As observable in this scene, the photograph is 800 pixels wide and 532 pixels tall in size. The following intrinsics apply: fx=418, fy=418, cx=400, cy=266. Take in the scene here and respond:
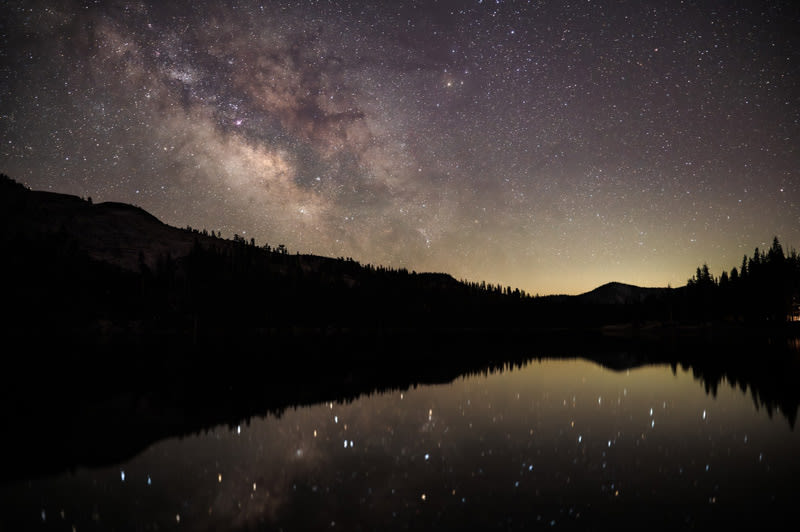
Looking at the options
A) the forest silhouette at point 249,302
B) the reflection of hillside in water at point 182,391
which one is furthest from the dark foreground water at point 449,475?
the forest silhouette at point 249,302

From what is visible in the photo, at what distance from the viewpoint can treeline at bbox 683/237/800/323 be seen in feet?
328

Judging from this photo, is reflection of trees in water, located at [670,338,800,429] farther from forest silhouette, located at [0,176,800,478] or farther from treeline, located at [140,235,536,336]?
treeline, located at [140,235,536,336]

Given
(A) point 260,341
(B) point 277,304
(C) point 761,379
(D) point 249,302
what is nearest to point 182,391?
(C) point 761,379

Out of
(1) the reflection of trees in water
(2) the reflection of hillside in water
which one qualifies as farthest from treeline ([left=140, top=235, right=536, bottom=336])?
(1) the reflection of trees in water

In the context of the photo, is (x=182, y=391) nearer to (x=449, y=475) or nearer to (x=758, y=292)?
(x=449, y=475)

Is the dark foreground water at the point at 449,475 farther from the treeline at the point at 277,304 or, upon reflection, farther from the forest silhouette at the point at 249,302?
the treeline at the point at 277,304

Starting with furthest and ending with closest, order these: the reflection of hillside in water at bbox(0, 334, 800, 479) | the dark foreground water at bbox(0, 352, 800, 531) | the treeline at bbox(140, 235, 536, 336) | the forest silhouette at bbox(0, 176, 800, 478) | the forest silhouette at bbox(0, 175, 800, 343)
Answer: the treeline at bbox(140, 235, 536, 336) → the forest silhouette at bbox(0, 175, 800, 343) → the forest silhouette at bbox(0, 176, 800, 478) → the reflection of hillside in water at bbox(0, 334, 800, 479) → the dark foreground water at bbox(0, 352, 800, 531)

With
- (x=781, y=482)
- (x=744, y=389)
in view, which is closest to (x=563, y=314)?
(x=744, y=389)

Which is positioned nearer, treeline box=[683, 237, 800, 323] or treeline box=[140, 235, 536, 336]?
treeline box=[683, 237, 800, 323]

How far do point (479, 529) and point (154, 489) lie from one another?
7.96 m

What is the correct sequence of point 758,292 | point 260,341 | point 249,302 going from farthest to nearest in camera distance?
point 249,302 → point 758,292 → point 260,341

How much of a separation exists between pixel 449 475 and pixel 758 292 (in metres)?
126

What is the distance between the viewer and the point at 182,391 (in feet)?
78.8

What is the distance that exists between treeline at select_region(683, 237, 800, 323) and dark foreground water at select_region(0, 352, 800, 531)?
110 m
